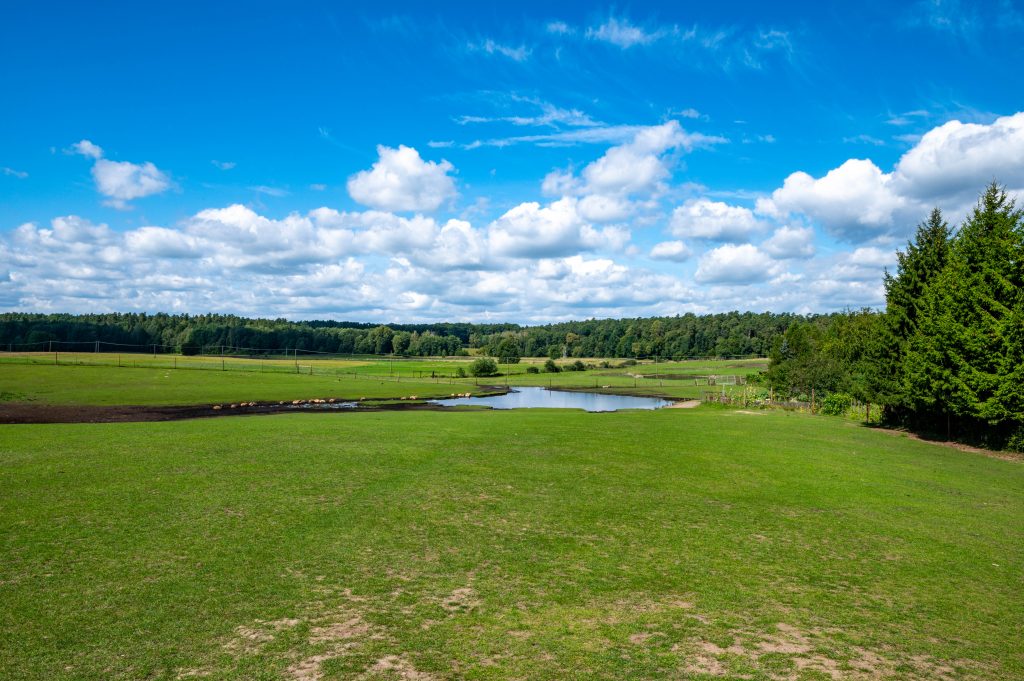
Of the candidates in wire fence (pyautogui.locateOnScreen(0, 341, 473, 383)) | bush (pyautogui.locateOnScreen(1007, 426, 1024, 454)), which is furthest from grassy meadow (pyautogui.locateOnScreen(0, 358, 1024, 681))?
wire fence (pyautogui.locateOnScreen(0, 341, 473, 383))

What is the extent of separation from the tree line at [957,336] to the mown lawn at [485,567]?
8.74 m

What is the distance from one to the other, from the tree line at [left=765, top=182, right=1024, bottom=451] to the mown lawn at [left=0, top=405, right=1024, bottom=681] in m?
8.74

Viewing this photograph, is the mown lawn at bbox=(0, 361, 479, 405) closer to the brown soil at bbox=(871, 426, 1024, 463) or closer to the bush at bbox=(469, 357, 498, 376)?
the bush at bbox=(469, 357, 498, 376)

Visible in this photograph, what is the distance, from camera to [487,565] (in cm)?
1002

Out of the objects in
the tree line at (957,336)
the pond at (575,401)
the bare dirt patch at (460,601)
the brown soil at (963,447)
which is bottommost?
the pond at (575,401)

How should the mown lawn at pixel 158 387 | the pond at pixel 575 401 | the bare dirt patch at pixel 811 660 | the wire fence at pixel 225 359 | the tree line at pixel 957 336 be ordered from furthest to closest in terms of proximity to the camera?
1. the wire fence at pixel 225 359
2. the pond at pixel 575 401
3. the mown lawn at pixel 158 387
4. the tree line at pixel 957 336
5. the bare dirt patch at pixel 811 660

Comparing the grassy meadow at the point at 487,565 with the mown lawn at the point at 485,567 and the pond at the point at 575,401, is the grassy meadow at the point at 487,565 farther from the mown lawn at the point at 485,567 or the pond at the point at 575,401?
the pond at the point at 575,401

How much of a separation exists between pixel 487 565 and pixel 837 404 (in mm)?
48700

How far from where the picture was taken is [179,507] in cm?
1252

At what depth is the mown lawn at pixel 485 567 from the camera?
6.98 metres

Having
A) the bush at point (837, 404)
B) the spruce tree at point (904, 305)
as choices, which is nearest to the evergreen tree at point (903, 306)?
the spruce tree at point (904, 305)

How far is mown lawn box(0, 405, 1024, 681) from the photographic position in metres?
6.98

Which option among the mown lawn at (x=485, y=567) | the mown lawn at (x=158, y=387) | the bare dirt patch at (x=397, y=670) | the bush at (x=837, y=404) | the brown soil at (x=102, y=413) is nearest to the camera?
the bare dirt patch at (x=397, y=670)

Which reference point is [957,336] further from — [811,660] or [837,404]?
[811,660]
